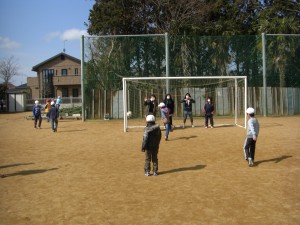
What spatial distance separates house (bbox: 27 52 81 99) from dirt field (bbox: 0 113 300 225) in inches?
1585

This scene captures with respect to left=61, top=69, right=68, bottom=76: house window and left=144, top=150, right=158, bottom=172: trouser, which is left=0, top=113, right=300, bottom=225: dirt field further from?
left=61, top=69, right=68, bottom=76: house window

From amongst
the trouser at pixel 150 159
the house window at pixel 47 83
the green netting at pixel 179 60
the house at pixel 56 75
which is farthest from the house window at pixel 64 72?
the trouser at pixel 150 159

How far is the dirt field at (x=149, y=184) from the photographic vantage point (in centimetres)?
587

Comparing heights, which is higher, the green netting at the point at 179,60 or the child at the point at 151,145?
the green netting at the point at 179,60

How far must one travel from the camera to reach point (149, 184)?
7.77 metres

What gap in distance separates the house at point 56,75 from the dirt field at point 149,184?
40.3 meters

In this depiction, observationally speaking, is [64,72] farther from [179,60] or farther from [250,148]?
[250,148]

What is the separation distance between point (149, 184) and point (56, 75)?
49.0 m

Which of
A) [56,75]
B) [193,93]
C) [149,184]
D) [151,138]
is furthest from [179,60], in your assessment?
[56,75]

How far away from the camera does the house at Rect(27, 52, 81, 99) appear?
52.9 metres

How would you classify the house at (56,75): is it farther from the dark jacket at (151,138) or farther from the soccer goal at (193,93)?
the dark jacket at (151,138)

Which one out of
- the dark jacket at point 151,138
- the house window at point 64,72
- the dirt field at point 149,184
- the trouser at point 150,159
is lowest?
the dirt field at point 149,184

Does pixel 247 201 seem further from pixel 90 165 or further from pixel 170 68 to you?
pixel 170 68

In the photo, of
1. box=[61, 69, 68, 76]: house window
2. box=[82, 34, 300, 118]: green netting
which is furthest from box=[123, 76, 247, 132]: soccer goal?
box=[61, 69, 68, 76]: house window
